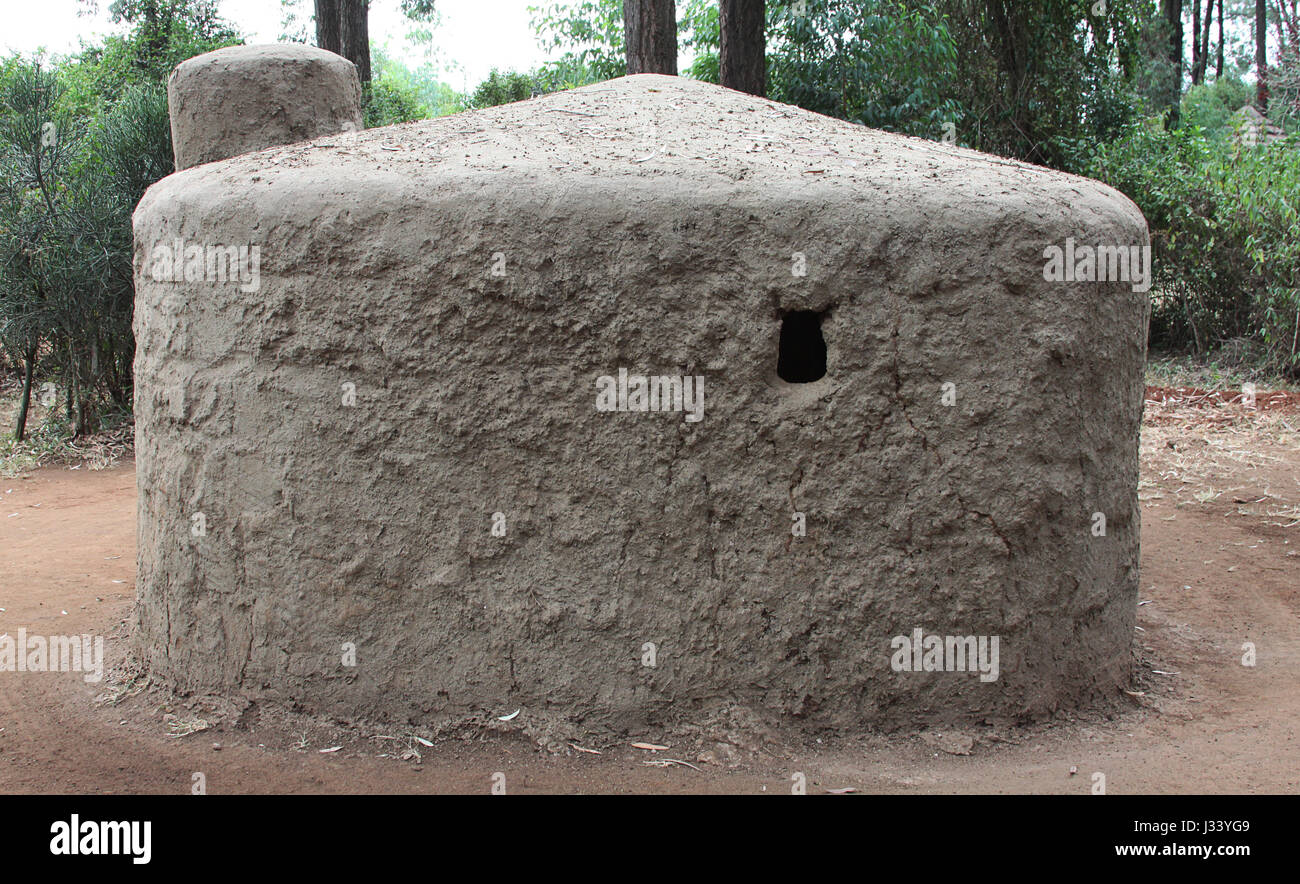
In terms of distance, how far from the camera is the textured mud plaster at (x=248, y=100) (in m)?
4.48

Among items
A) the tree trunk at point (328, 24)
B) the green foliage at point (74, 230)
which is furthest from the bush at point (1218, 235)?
the green foliage at point (74, 230)

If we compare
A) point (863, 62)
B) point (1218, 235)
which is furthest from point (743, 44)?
point (1218, 235)

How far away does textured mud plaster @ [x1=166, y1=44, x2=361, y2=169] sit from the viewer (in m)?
4.48

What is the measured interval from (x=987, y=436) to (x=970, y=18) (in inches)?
406

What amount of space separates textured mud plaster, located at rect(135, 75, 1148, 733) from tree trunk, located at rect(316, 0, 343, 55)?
9602mm

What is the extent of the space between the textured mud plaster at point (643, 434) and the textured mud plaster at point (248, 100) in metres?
1.03

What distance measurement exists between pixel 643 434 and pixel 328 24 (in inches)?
420

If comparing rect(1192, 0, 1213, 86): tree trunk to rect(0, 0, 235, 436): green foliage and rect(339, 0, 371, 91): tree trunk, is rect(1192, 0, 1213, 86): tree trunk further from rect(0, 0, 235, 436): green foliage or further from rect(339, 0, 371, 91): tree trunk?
rect(0, 0, 235, 436): green foliage

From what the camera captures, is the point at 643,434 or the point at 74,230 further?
the point at 74,230

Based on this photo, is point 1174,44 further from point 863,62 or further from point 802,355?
point 802,355

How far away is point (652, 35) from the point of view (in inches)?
334

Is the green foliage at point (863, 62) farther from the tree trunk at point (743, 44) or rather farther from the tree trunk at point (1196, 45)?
the tree trunk at point (1196, 45)

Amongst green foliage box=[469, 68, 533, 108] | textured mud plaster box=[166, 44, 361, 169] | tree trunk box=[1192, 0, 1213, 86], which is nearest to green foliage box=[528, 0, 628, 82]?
green foliage box=[469, 68, 533, 108]

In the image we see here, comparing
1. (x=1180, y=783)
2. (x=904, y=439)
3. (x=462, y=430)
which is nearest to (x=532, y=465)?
(x=462, y=430)
